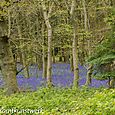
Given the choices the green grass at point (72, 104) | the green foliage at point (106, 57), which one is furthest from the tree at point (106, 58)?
the green grass at point (72, 104)

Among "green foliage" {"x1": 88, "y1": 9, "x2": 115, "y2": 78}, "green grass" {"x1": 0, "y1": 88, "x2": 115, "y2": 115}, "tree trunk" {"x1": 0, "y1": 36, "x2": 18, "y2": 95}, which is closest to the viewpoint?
"green grass" {"x1": 0, "y1": 88, "x2": 115, "y2": 115}

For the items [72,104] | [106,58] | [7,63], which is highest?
[106,58]

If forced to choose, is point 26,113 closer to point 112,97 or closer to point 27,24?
point 112,97

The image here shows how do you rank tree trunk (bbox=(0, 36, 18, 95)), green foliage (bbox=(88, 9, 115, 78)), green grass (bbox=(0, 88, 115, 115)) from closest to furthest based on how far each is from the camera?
green grass (bbox=(0, 88, 115, 115))
green foliage (bbox=(88, 9, 115, 78))
tree trunk (bbox=(0, 36, 18, 95))

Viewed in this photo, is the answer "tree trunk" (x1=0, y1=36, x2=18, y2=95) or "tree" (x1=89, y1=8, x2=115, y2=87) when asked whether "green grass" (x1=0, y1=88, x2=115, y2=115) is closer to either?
"tree" (x1=89, y1=8, x2=115, y2=87)

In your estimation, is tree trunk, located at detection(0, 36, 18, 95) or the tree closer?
the tree

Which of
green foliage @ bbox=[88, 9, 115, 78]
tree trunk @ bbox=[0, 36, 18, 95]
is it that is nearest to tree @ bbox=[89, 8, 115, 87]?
green foliage @ bbox=[88, 9, 115, 78]

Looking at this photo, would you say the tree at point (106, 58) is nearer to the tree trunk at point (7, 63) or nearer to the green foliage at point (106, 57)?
the green foliage at point (106, 57)

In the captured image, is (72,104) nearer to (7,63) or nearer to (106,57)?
A: (106,57)

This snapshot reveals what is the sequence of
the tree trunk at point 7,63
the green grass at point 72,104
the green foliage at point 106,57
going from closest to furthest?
the green grass at point 72,104, the green foliage at point 106,57, the tree trunk at point 7,63

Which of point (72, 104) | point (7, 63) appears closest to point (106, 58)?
point (72, 104)

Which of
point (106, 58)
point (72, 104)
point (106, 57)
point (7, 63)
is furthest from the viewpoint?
point (7, 63)

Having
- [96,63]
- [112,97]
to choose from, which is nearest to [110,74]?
[96,63]

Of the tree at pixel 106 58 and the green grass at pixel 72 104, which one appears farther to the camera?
the tree at pixel 106 58
